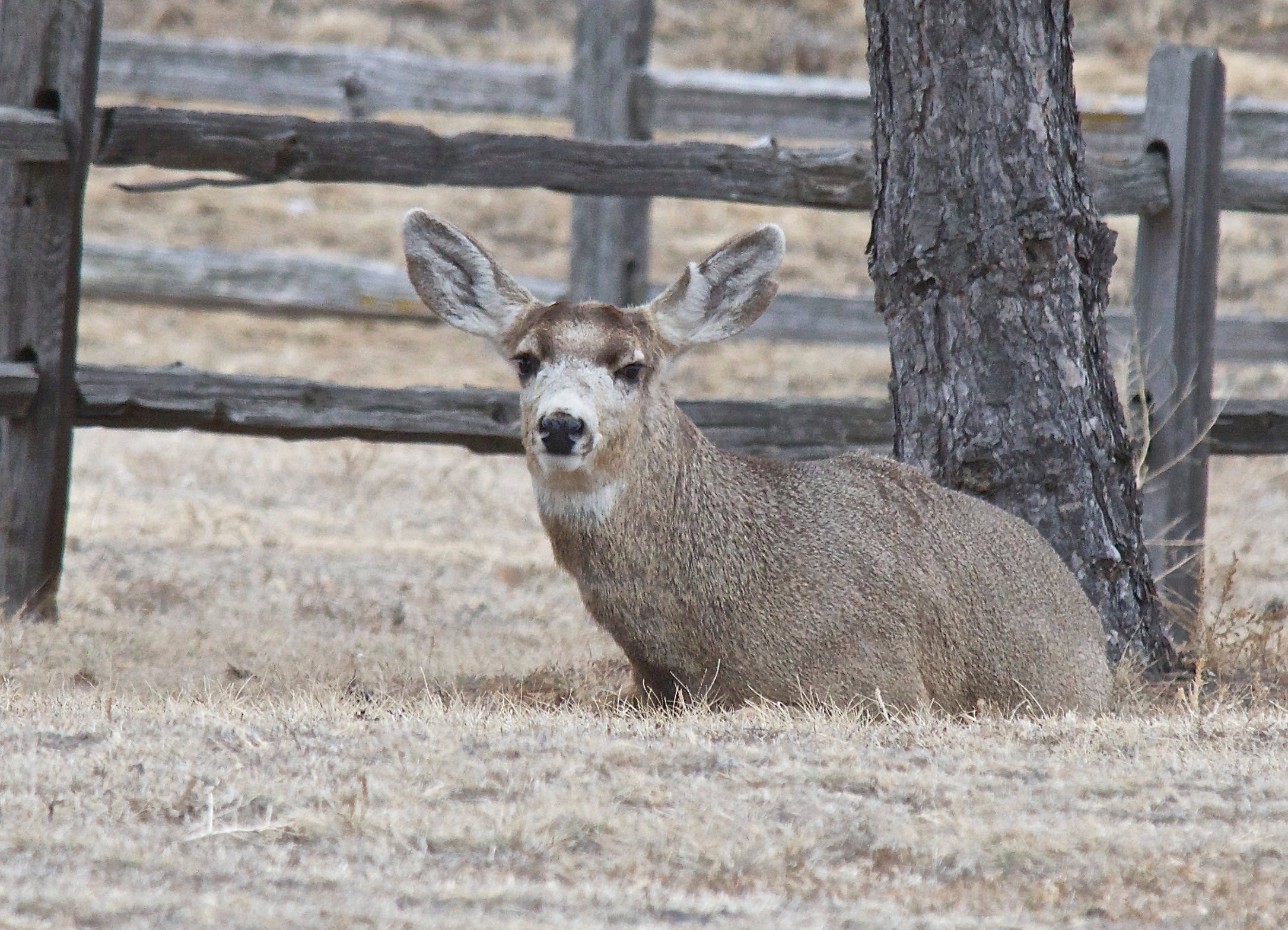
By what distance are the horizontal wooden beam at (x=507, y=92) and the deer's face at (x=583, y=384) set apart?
5.83m

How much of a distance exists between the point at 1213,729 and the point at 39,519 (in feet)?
15.1

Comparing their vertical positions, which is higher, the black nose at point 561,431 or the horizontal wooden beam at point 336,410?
the black nose at point 561,431

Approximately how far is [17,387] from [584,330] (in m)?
2.69

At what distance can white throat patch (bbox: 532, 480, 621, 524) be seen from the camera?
5.10 metres

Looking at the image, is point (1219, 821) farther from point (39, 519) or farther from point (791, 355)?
point (791, 355)

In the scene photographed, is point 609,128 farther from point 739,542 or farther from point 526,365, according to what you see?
point 739,542

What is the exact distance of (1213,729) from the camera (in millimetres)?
4543

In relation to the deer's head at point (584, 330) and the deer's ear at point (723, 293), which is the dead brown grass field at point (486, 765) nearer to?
the deer's head at point (584, 330)

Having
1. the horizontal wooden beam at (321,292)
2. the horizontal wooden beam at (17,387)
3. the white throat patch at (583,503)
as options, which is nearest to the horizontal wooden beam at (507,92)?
the horizontal wooden beam at (321,292)

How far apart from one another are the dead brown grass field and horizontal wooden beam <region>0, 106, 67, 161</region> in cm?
185

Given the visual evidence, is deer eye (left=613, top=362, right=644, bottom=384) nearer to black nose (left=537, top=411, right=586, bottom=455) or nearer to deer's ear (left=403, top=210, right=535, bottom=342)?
black nose (left=537, top=411, right=586, bottom=455)

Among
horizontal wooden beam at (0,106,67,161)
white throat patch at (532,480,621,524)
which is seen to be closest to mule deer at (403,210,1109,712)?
white throat patch at (532,480,621,524)

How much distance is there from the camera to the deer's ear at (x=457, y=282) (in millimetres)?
5660

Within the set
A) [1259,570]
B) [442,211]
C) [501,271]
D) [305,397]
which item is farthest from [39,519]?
[442,211]
